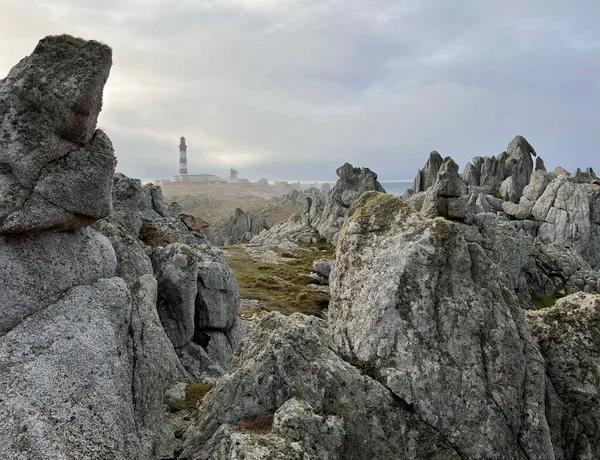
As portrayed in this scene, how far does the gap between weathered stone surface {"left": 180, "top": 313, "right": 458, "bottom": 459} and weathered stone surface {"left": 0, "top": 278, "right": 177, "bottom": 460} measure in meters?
2.23

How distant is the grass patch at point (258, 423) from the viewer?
13305mm

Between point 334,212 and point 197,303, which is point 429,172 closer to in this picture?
point 334,212

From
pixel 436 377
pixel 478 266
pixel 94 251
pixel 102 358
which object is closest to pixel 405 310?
pixel 436 377

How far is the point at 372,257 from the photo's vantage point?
17.4m

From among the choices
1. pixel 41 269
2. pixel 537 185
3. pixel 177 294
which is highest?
pixel 537 185

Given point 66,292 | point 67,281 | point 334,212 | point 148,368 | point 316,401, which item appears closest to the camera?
point 316,401

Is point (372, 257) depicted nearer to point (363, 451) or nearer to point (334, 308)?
point (334, 308)

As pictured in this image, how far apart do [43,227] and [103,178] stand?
256 centimetres

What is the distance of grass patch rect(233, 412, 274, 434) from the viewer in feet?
43.7

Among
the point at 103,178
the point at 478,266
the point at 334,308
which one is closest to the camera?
the point at 103,178

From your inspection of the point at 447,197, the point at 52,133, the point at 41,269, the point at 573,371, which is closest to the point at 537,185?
the point at 447,197

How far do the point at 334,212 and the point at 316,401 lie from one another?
118951 millimetres

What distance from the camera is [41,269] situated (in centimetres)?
1416

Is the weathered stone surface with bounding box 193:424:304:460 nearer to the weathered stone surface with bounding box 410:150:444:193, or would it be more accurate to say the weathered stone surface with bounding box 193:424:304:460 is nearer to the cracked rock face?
the cracked rock face
